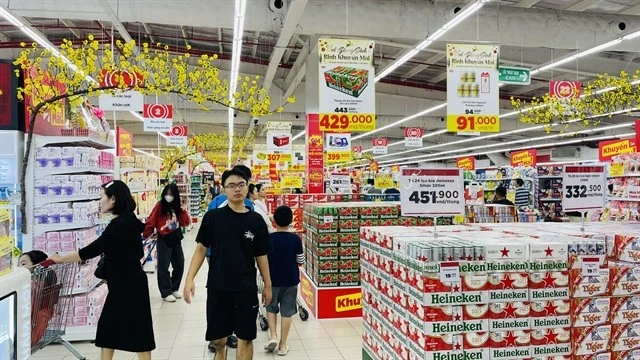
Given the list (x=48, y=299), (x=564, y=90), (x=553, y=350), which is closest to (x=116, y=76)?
(x=48, y=299)

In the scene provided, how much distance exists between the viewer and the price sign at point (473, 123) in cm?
916

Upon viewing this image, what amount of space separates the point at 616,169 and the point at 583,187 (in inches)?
212

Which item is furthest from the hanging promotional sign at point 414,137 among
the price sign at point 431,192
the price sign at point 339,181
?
the price sign at point 431,192

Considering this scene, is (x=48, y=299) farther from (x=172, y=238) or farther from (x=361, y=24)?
(x=361, y=24)

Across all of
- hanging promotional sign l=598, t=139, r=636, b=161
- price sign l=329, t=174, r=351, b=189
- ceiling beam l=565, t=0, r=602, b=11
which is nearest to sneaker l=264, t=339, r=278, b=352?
price sign l=329, t=174, r=351, b=189

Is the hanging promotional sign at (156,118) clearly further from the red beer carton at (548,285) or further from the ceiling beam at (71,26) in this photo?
the red beer carton at (548,285)

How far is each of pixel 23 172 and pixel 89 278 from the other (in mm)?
1375

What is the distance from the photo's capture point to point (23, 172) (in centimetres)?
516

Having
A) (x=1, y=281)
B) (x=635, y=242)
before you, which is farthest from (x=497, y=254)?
(x=1, y=281)

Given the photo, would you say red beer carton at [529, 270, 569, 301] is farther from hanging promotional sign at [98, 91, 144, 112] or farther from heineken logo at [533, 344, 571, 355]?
hanging promotional sign at [98, 91, 144, 112]

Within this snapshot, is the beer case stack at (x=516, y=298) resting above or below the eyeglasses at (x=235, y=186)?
below

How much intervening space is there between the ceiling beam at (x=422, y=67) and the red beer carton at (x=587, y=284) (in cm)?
1318

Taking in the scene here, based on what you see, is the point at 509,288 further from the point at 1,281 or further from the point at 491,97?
the point at 491,97

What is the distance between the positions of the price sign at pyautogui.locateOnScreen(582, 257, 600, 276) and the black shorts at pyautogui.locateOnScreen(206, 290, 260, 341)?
6.99 ft
